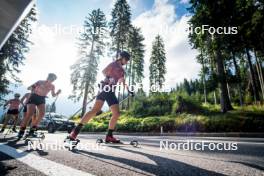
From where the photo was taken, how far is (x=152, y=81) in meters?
59.0

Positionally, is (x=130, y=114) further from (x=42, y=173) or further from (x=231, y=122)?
(x=42, y=173)

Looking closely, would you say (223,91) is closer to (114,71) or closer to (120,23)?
(114,71)

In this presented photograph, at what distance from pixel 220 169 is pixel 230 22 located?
1699 centimetres

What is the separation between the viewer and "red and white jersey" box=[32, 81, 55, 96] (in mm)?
7719

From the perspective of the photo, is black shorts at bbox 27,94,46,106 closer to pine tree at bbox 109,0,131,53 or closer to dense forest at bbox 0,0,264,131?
dense forest at bbox 0,0,264,131

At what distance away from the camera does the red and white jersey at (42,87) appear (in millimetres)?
7719

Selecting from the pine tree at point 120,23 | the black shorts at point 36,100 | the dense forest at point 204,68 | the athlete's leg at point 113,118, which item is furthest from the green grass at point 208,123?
the pine tree at point 120,23

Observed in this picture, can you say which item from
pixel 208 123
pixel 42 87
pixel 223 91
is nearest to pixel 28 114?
pixel 42 87

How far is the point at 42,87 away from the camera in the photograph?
25.5 ft

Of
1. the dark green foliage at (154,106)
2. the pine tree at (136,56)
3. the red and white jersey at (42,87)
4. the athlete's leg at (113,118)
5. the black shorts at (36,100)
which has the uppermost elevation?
the pine tree at (136,56)

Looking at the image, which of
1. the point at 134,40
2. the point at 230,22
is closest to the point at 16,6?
the point at 230,22

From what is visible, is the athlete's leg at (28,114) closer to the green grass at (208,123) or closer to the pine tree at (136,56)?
the green grass at (208,123)

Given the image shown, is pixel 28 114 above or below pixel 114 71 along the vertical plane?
below

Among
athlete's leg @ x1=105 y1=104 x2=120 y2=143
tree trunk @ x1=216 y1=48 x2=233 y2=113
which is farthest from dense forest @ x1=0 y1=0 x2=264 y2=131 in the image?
athlete's leg @ x1=105 y1=104 x2=120 y2=143
